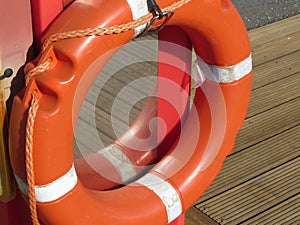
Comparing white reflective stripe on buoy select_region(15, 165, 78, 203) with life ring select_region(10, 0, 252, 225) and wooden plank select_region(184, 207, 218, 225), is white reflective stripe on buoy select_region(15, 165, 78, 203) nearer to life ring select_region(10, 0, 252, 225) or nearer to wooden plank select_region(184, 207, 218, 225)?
life ring select_region(10, 0, 252, 225)

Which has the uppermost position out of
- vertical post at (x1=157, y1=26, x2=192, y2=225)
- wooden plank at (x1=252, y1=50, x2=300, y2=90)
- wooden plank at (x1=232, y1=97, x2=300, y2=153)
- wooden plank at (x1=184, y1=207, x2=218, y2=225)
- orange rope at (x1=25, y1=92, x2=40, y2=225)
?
orange rope at (x1=25, y1=92, x2=40, y2=225)

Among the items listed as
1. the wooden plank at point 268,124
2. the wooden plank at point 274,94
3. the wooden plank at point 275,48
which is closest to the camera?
the wooden plank at point 268,124

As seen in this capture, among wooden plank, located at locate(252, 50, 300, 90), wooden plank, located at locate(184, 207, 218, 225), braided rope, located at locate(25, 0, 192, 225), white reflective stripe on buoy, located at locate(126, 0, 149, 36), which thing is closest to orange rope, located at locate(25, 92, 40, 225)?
braided rope, located at locate(25, 0, 192, 225)

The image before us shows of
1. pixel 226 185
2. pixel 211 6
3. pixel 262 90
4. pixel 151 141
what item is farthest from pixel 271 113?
pixel 211 6

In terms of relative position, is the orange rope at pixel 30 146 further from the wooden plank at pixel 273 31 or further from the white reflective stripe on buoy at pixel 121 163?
the wooden plank at pixel 273 31

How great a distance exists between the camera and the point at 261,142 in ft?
8.93

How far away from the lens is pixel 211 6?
1736mm

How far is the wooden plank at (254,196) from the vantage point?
235cm

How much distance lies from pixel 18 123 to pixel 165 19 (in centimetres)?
39

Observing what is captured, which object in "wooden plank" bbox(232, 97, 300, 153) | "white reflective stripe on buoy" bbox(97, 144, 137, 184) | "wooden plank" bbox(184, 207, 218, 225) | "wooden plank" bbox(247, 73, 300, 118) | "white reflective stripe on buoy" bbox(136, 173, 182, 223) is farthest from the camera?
"wooden plank" bbox(247, 73, 300, 118)

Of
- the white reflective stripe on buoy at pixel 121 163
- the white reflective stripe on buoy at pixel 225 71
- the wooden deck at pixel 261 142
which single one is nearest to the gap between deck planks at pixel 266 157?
the wooden deck at pixel 261 142

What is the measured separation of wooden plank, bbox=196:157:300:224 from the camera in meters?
2.35

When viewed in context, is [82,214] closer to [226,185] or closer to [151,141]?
[151,141]

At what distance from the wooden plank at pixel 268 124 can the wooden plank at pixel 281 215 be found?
333 millimetres
